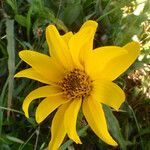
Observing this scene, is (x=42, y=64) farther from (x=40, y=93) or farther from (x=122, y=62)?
(x=122, y=62)

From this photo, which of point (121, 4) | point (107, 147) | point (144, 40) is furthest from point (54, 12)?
point (107, 147)

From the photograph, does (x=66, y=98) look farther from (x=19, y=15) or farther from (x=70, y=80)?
(x=19, y=15)

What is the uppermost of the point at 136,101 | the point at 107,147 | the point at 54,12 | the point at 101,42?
the point at 54,12

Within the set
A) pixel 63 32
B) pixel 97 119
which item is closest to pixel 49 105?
pixel 97 119

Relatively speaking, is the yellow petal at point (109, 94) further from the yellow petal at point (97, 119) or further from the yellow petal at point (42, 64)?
the yellow petal at point (42, 64)

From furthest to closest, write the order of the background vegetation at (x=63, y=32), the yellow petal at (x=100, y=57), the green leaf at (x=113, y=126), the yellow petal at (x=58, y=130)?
the background vegetation at (x=63, y=32), the green leaf at (x=113, y=126), the yellow petal at (x=58, y=130), the yellow petal at (x=100, y=57)

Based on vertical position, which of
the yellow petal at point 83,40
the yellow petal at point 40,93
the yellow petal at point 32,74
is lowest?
the yellow petal at point 40,93

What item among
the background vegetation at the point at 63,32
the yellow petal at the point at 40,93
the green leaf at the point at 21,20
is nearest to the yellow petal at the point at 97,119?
the yellow petal at the point at 40,93
